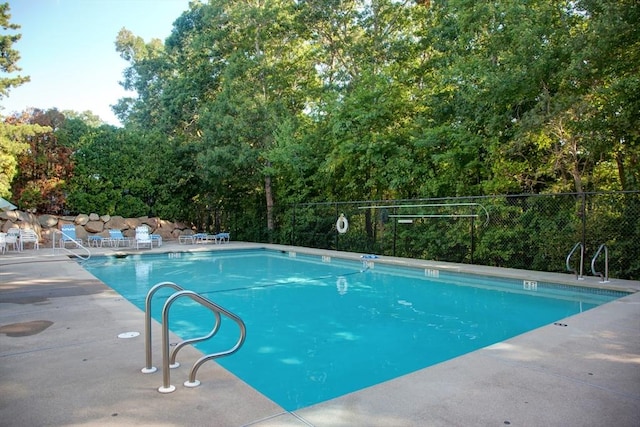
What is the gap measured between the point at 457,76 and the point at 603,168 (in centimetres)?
414

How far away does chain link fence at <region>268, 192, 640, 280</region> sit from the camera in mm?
7992

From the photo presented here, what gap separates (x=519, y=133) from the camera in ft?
31.0

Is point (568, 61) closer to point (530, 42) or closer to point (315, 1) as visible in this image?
point (530, 42)

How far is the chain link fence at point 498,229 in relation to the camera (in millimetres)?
7992

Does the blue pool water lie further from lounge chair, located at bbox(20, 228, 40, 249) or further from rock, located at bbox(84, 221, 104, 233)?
rock, located at bbox(84, 221, 104, 233)

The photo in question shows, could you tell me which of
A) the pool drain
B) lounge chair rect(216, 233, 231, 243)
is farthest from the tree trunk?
the pool drain

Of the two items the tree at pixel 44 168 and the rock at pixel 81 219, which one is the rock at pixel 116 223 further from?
the tree at pixel 44 168

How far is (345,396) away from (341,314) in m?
3.61

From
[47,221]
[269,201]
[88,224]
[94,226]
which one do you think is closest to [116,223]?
[94,226]

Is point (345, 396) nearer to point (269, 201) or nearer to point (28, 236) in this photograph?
point (28, 236)

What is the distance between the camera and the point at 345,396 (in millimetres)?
2846

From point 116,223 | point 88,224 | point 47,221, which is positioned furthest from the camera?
point 116,223

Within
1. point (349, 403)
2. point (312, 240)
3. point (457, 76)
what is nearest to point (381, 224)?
point (312, 240)

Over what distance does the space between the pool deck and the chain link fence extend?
3887 mm
